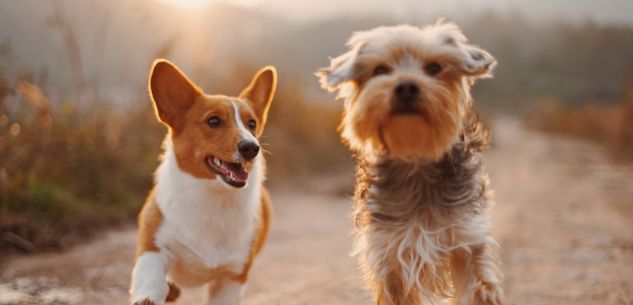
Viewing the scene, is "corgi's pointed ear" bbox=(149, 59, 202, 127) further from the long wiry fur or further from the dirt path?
the dirt path

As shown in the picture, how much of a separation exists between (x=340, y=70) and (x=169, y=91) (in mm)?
1574

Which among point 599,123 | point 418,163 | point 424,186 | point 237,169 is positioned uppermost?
point 599,123

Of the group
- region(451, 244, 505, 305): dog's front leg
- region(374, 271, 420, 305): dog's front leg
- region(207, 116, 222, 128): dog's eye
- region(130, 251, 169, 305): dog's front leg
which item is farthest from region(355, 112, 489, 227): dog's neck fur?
region(130, 251, 169, 305): dog's front leg

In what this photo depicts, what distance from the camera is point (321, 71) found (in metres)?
4.44

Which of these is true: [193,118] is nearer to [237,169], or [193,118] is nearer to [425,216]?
[237,169]

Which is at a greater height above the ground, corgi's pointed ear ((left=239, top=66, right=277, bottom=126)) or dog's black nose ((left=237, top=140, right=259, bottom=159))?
corgi's pointed ear ((left=239, top=66, right=277, bottom=126))

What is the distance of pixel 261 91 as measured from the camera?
5.71 meters

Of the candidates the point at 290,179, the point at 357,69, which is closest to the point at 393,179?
the point at 357,69

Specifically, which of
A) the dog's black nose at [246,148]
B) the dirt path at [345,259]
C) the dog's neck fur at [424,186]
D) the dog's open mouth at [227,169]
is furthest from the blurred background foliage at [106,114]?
the dog's neck fur at [424,186]

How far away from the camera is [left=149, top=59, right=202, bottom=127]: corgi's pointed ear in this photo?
5047 mm

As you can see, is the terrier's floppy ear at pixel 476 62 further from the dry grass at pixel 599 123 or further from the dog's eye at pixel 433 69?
the dry grass at pixel 599 123

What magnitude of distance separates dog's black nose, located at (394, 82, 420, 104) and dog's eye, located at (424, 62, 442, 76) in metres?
0.30

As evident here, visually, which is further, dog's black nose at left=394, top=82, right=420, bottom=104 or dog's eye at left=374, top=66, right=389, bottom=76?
dog's eye at left=374, top=66, right=389, bottom=76

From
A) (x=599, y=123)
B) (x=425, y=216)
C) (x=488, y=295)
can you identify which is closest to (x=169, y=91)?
(x=425, y=216)
